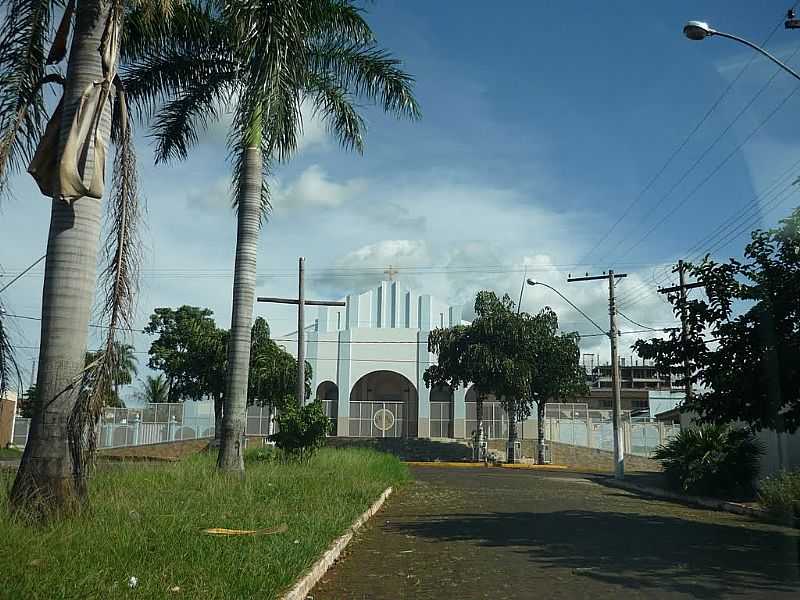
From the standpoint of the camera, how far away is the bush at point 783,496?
46.7ft

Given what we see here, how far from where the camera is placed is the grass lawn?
591 centimetres

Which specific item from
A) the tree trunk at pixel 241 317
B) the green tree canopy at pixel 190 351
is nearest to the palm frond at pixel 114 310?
the tree trunk at pixel 241 317

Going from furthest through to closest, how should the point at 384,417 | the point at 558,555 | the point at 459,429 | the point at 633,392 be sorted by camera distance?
1. the point at 633,392
2. the point at 459,429
3. the point at 384,417
4. the point at 558,555

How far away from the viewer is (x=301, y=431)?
748 inches

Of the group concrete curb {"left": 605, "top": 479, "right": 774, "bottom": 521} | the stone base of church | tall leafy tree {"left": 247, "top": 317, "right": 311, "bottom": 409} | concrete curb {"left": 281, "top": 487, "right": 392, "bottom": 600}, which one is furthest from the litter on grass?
the stone base of church

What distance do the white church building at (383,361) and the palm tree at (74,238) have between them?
3758 centimetres

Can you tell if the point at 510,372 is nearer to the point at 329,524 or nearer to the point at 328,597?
the point at 329,524

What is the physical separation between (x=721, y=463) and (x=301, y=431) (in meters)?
10.1

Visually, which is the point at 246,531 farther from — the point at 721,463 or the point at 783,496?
the point at 721,463

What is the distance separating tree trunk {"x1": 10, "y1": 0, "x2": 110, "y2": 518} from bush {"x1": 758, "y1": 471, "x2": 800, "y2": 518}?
11906 mm

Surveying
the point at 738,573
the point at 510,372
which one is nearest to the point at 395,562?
the point at 738,573

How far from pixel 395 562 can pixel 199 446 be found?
3223 centimetres

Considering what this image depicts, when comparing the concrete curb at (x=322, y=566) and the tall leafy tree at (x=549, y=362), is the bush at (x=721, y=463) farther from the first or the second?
the tall leafy tree at (x=549, y=362)

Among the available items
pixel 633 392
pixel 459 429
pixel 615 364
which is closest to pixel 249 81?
pixel 615 364
